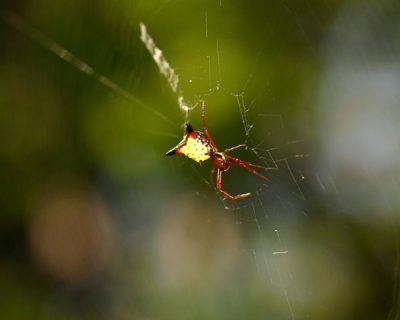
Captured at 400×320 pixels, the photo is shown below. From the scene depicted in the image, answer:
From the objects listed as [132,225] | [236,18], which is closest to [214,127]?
[236,18]

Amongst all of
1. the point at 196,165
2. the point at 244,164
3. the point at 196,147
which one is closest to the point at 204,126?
the point at 196,147

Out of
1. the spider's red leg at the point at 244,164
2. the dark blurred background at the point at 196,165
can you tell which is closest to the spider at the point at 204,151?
the spider's red leg at the point at 244,164

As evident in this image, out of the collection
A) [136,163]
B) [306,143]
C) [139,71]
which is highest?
[139,71]

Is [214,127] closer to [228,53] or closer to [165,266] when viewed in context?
[228,53]

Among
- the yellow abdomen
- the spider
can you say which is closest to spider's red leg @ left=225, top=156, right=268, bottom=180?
the spider

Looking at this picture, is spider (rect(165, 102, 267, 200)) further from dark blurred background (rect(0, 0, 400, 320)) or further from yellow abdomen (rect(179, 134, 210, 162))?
dark blurred background (rect(0, 0, 400, 320))

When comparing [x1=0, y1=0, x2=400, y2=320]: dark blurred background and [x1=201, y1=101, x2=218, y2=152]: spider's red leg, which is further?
[x1=0, y1=0, x2=400, y2=320]: dark blurred background

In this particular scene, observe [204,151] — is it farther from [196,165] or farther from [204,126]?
[196,165]

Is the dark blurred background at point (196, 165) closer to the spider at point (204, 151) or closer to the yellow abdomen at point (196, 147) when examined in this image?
the spider at point (204, 151)

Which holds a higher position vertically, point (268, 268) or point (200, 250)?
point (200, 250)
